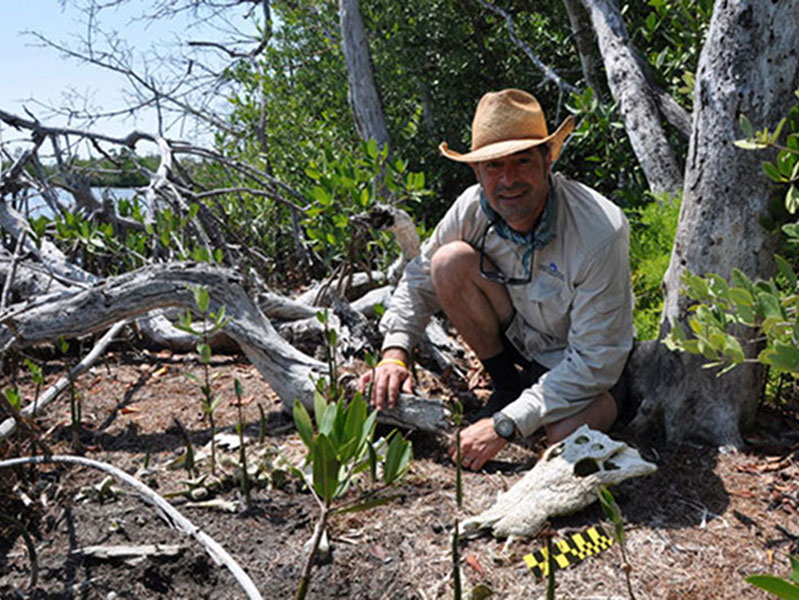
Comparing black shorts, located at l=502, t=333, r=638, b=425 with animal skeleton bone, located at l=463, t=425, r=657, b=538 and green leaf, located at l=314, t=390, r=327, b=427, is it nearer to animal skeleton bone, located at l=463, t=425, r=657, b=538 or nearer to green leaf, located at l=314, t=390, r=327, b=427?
animal skeleton bone, located at l=463, t=425, r=657, b=538

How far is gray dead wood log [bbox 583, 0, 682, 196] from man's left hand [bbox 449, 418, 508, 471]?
2234mm

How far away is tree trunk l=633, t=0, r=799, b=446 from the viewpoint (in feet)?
8.21

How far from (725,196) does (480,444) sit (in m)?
1.37

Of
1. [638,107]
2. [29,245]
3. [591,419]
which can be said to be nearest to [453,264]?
[591,419]

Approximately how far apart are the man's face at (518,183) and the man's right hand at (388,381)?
0.81 m

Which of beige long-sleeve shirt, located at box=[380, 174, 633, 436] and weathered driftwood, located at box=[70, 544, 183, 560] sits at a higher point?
beige long-sleeve shirt, located at box=[380, 174, 633, 436]

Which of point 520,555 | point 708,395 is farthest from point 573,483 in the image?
point 708,395

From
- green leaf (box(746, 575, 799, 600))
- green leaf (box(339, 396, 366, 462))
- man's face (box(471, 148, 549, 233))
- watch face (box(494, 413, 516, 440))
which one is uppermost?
man's face (box(471, 148, 549, 233))

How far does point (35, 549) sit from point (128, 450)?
2.62ft

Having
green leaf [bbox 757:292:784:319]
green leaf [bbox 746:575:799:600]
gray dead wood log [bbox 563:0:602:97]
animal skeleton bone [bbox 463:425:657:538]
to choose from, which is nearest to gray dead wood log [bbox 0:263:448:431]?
animal skeleton bone [bbox 463:425:657:538]

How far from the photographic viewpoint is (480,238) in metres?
3.12

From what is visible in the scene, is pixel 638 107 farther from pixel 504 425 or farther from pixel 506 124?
pixel 504 425

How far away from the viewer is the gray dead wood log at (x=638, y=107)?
13.7ft

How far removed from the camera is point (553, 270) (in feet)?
9.33
